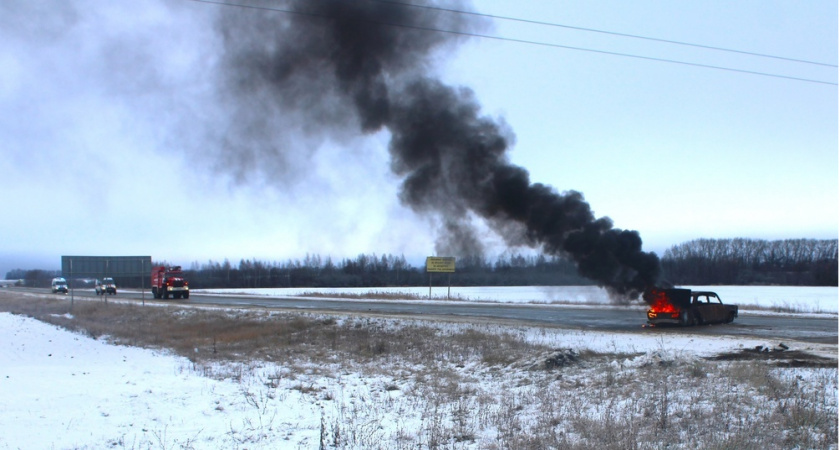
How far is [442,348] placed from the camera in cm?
1689

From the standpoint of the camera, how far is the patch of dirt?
11964 millimetres

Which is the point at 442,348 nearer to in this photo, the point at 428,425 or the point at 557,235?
the point at 428,425

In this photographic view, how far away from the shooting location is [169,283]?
48.8 meters

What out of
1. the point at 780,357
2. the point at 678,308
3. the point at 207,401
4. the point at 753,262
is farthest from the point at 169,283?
the point at 753,262

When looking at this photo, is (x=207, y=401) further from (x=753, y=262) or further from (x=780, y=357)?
(x=753, y=262)

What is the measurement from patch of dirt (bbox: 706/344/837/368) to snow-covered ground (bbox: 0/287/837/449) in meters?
0.57

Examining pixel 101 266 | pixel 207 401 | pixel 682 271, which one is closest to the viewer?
pixel 207 401

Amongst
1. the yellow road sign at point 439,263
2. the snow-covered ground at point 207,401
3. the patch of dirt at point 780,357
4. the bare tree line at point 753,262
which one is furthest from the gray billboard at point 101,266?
the bare tree line at point 753,262

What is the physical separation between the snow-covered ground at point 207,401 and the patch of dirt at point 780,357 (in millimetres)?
568

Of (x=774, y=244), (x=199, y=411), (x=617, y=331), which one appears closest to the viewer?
(x=199, y=411)

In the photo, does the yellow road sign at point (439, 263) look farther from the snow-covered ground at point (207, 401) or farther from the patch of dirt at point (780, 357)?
the patch of dirt at point (780, 357)

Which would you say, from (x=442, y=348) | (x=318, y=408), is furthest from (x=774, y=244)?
(x=318, y=408)

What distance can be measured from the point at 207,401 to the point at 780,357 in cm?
1234

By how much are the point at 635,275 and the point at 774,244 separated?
3245 inches
